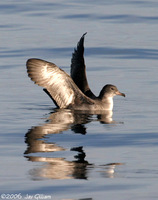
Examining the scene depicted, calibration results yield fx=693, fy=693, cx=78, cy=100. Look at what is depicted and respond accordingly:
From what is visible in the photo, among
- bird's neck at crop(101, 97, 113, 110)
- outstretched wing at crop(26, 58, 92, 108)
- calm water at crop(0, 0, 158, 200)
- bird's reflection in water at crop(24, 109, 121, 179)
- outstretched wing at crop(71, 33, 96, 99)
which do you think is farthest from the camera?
outstretched wing at crop(71, 33, 96, 99)

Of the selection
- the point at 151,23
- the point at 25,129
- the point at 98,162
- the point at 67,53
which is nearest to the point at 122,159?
the point at 98,162

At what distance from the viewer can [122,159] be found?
363 inches

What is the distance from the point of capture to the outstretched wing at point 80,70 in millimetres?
14211

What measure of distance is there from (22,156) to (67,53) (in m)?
9.62

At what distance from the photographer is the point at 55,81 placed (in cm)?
1283

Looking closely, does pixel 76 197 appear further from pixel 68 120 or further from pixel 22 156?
pixel 68 120

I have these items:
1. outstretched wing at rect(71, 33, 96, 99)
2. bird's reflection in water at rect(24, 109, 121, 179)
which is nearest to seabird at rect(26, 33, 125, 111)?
outstretched wing at rect(71, 33, 96, 99)

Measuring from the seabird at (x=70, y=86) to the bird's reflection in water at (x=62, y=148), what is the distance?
0.27 m

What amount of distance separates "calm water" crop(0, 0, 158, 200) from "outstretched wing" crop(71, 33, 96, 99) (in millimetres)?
781

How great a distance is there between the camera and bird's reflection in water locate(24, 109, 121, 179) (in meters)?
8.58

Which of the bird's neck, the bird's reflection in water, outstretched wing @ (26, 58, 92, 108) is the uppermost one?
outstretched wing @ (26, 58, 92, 108)

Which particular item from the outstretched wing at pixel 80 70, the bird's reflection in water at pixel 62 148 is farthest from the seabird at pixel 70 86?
the bird's reflection in water at pixel 62 148

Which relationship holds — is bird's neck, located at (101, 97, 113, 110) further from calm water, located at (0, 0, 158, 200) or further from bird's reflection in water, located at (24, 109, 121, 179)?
bird's reflection in water, located at (24, 109, 121, 179)

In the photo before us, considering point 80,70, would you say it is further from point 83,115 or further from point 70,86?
point 83,115
